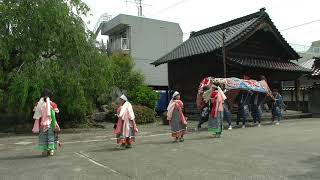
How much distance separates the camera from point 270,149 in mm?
11453

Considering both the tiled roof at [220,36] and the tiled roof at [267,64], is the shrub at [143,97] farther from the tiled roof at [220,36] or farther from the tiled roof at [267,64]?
the tiled roof at [267,64]

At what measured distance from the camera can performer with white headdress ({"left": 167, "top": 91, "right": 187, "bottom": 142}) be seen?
45.6 ft

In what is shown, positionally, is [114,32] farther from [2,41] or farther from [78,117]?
[2,41]

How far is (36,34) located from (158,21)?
77.0ft

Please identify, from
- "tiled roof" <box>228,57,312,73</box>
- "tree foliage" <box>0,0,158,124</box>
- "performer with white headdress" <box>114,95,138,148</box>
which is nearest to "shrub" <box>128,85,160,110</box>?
"tiled roof" <box>228,57,312,73</box>

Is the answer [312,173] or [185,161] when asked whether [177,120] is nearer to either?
[185,161]

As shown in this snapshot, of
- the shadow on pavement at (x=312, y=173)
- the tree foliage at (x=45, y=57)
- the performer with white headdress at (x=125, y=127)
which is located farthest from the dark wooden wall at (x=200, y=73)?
the shadow on pavement at (x=312, y=173)

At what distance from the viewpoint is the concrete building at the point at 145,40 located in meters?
39.3

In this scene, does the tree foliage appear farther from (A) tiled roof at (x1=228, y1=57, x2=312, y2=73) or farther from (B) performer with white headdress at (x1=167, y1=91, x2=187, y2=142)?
(A) tiled roof at (x1=228, y1=57, x2=312, y2=73)

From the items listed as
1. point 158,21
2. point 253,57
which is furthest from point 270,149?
point 158,21

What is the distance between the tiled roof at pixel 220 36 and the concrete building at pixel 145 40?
1047 cm

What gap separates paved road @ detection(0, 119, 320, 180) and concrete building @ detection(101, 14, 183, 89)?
25940 millimetres

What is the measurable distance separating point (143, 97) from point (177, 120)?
46.5ft

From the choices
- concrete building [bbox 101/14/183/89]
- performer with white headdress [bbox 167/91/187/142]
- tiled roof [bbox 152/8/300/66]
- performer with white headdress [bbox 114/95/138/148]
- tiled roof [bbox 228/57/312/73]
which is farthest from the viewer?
concrete building [bbox 101/14/183/89]
